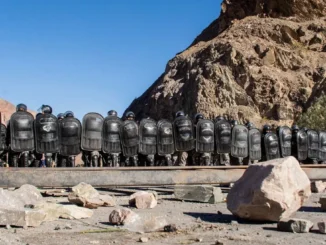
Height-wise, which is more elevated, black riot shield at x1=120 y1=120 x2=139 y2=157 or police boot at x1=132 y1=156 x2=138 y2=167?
black riot shield at x1=120 y1=120 x2=139 y2=157

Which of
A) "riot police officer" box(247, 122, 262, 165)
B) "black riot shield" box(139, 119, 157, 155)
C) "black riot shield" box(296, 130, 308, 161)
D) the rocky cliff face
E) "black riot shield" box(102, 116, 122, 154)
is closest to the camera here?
"black riot shield" box(102, 116, 122, 154)

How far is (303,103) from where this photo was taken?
40.5 m

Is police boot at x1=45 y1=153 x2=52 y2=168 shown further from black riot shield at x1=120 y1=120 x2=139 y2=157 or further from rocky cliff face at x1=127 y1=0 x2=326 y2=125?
rocky cliff face at x1=127 y1=0 x2=326 y2=125

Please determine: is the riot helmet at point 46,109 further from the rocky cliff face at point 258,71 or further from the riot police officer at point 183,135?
the rocky cliff face at point 258,71

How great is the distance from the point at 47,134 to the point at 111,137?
5.16ft

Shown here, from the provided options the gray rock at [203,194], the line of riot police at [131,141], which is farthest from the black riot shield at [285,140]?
the gray rock at [203,194]

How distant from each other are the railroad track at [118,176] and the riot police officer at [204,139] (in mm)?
2537

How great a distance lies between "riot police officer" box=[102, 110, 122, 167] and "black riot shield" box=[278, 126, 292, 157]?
4.99m

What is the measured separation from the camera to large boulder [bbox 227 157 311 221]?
234 inches

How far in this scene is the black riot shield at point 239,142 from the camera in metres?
14.0

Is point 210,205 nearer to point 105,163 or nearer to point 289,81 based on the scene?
point 105,163

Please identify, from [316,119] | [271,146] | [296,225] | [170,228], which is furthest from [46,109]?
[316,119]

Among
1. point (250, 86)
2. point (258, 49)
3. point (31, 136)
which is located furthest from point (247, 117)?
point (31, 136)

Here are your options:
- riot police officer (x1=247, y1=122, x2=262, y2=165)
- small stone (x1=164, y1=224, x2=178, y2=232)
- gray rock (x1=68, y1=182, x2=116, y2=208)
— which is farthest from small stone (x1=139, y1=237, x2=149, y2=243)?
riot police officer (x1=247, y1=122, x2=262, y2=165)
